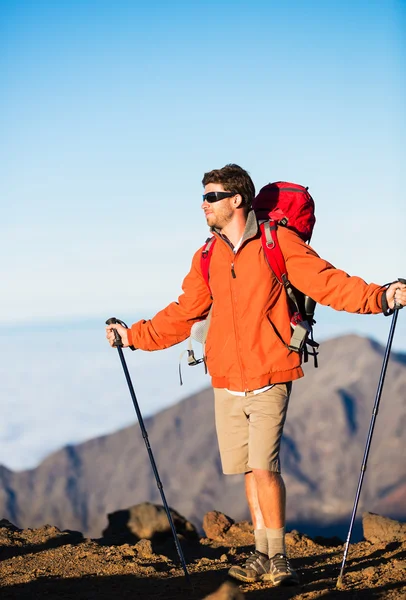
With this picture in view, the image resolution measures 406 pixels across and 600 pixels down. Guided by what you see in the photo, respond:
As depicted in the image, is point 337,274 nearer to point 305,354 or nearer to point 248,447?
point 305,354

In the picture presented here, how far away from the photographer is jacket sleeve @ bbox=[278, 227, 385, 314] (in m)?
6.43

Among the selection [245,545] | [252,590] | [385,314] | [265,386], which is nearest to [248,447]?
[265,386]

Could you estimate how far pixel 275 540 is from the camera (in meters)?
6.70

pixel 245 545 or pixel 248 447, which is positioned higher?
pixel 248 447

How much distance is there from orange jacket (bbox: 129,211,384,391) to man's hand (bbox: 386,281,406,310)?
0.08 metres

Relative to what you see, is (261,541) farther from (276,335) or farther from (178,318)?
(178,318)

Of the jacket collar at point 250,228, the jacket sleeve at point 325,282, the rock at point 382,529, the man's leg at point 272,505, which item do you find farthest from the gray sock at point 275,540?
the rock at point 382,529

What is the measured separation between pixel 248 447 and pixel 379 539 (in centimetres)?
382

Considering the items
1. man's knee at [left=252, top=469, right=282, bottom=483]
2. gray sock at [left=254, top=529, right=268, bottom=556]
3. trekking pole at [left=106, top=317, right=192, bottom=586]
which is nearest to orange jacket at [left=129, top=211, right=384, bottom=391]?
man's knee at [left=252, top=469, right=282, bottom=483]

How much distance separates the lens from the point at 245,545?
995cm

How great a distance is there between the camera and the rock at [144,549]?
28.1 feet

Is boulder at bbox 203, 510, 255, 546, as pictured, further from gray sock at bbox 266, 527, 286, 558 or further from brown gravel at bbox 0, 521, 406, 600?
gray sock at bbox 266, 527, 286, 558

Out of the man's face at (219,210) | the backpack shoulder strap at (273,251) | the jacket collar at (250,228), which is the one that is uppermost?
the man's face at (219,210)

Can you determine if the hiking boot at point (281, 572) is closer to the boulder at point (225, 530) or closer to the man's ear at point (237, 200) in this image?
the man's ear at point (237, 200)
